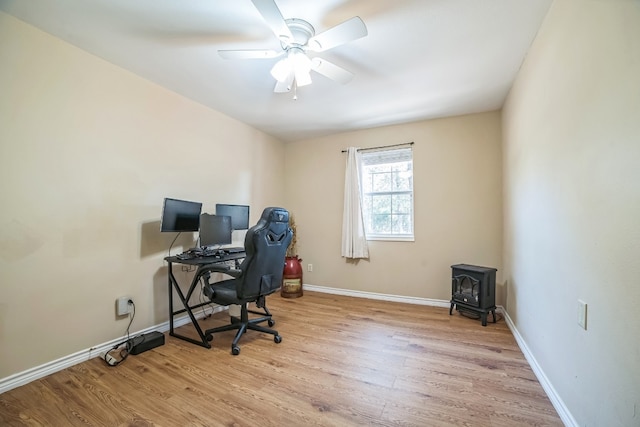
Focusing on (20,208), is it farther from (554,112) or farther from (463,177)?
(463,177)

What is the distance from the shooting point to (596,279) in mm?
1207

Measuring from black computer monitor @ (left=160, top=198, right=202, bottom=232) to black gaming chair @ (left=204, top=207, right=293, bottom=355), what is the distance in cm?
63

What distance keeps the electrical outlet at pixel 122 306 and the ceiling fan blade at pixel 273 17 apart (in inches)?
98.6

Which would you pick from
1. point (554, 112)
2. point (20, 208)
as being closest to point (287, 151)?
point (20, 208)

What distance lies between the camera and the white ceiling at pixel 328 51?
5.63ft

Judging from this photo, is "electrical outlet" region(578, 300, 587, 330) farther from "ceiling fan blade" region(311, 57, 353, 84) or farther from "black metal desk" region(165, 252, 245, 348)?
"black metal desk" region(165, 252, 245, 348)

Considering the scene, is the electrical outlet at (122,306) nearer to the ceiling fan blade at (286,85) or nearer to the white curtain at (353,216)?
the ceiling fan blade at (286,85)

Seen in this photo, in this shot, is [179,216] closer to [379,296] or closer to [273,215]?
[273,215]

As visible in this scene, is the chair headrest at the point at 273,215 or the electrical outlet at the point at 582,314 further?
the chair headrest at the point at 273,215

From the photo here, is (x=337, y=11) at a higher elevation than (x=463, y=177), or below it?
higher

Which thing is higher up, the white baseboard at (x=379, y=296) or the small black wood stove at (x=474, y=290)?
the small black wood stove at (x=474, y=290)

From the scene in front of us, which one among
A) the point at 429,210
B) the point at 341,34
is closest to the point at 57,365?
the point at 341,34

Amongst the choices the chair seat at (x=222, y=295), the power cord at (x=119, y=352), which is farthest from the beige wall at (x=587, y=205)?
the power cord at (x=119, y=352)

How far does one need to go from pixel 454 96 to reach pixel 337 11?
180 centimetres
